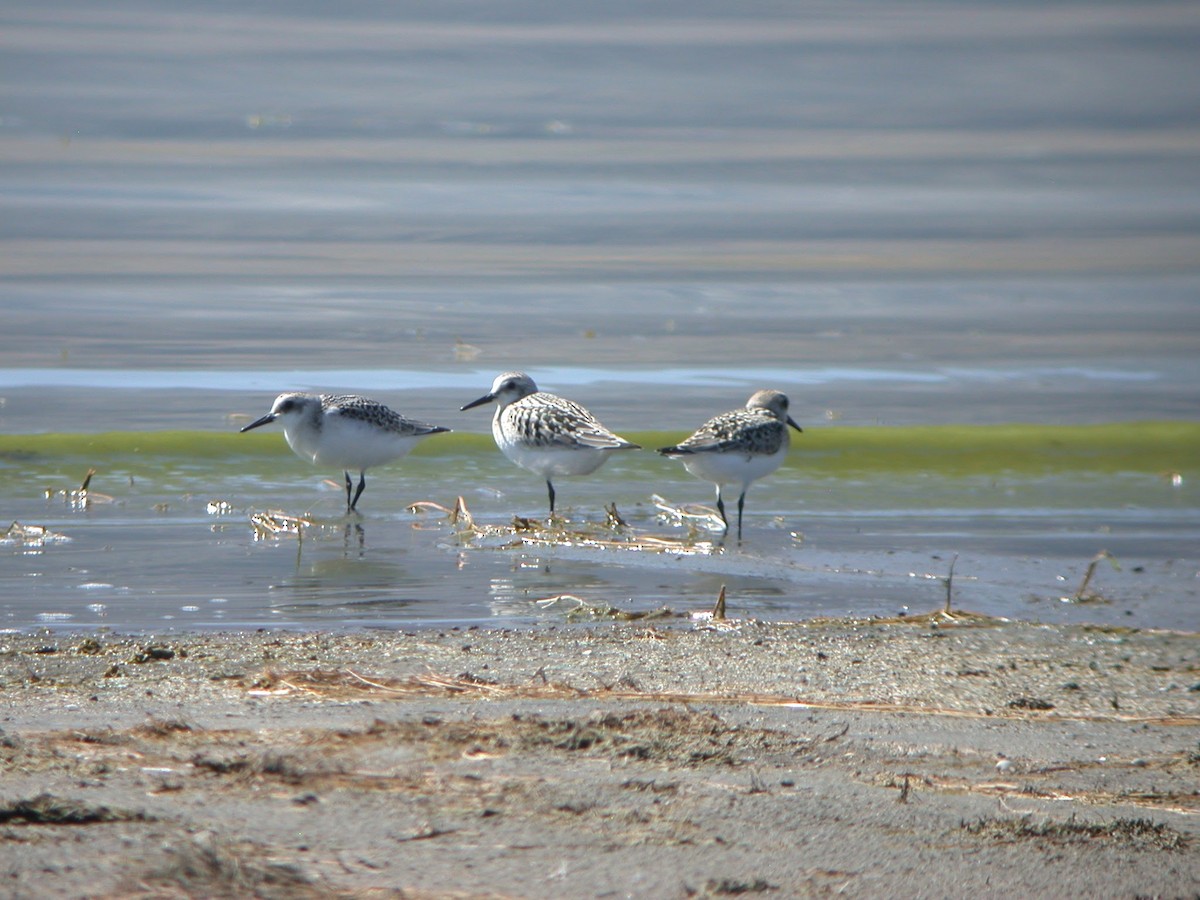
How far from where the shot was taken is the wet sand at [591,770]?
254cm

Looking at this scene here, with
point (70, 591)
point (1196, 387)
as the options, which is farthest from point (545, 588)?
point (1196, 387)

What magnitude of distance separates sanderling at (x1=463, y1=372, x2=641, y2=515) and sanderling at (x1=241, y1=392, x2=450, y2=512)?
631mm

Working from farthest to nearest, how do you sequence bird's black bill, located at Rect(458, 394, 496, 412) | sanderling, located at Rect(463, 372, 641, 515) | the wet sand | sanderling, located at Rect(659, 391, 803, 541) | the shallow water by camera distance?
bird's black bill, located at Rect(458, 394, 496, 412) → sanderling, located at Rect(463, 372, 641, 515) → sanderling, located at Rect(659, 391, 803, 541) → the shallow water → the wet sand

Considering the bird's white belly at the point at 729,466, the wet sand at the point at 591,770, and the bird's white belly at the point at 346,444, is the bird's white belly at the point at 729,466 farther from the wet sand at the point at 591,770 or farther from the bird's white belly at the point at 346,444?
the wet sand at the point at 591,770

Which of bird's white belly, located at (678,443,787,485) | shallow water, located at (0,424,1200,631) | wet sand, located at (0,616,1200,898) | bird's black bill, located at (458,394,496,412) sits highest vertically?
bird's black bill, located at (458,394,496,412)

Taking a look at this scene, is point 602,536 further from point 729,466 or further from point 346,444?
point 346,444

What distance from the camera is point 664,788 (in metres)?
2.97

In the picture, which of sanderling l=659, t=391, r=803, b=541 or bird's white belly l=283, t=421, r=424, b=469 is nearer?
sanderling l=659, t=391, r=803, b=541

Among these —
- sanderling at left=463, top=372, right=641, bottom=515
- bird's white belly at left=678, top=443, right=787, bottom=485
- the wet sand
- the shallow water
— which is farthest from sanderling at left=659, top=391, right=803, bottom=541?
the wet sand

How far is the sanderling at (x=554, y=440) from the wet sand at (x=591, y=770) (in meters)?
4.11

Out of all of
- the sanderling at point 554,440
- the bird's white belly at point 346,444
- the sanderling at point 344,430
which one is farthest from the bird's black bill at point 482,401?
the bird's white belly at point 346,444

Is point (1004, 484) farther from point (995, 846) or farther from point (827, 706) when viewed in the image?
point (995, 846)

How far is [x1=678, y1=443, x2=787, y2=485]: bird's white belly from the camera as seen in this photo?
8.51m

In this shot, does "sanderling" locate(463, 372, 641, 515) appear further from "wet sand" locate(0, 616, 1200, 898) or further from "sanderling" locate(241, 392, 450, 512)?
"wet sand" locate(0, 616, 1200, 898)
